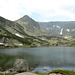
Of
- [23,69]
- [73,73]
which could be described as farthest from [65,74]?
[23,69]

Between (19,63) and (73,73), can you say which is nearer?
(73,73)

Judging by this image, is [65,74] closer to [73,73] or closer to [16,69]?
[73,73]

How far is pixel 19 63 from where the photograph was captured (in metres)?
41.0

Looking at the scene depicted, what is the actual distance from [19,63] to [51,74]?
22052 millimetres

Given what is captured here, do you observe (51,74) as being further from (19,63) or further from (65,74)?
(19,63)

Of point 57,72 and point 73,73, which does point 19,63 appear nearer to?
point 57,72

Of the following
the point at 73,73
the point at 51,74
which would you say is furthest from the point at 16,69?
the point at 73,73

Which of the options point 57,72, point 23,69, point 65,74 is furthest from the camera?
point 23,69

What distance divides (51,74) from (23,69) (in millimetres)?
20440

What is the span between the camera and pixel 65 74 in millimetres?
20641

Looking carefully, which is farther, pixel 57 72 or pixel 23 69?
pixel 23 69

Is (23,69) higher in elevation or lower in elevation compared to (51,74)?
lower

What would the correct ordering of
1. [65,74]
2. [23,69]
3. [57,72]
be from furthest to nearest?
[23,69], [57,72], [65,74]

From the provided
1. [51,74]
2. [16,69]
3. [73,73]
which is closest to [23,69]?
[16,69]
